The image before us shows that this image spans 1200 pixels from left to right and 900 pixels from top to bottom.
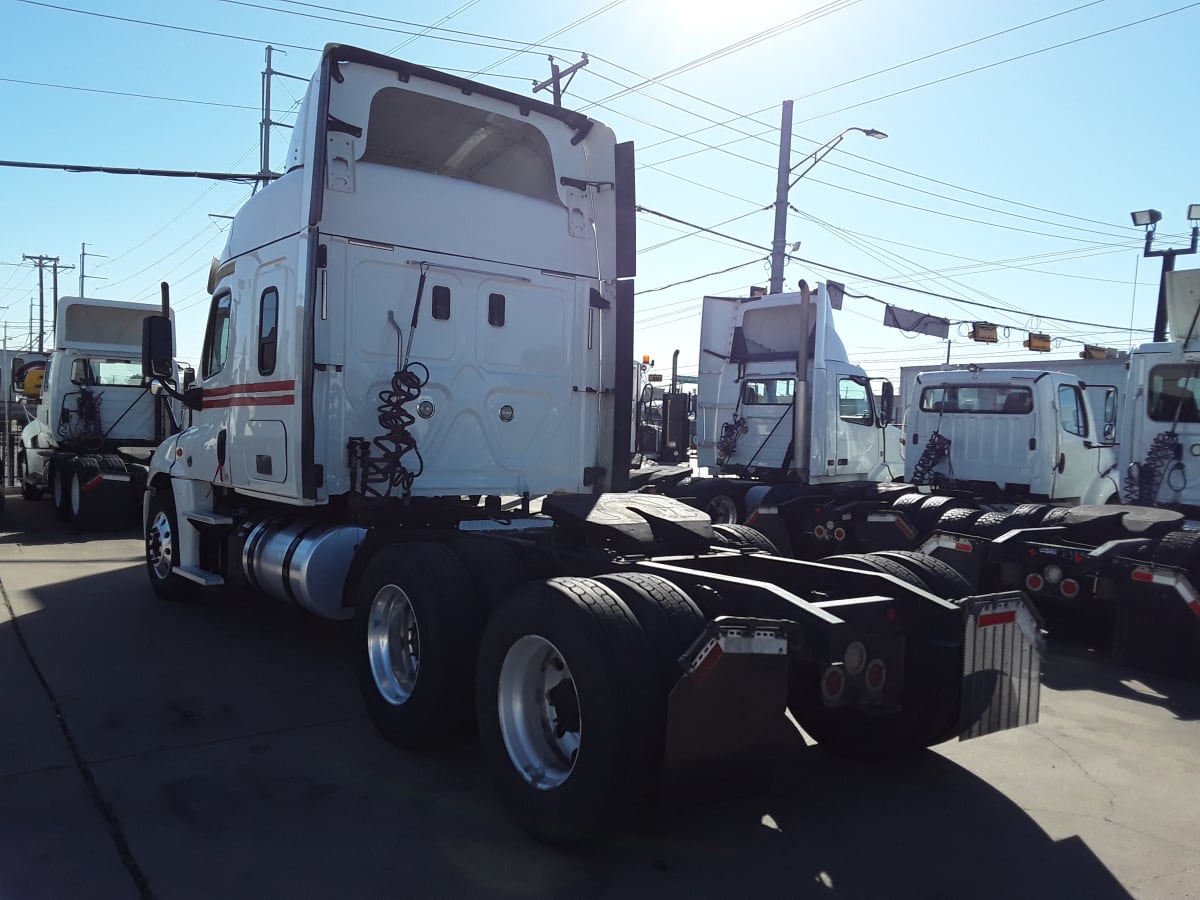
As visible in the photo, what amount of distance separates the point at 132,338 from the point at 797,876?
1519cm

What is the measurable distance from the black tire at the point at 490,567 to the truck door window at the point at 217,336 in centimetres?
328

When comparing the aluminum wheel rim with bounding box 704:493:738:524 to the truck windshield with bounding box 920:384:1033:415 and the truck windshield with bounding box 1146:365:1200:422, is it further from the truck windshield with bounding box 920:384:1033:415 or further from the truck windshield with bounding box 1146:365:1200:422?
the truck windshield with bounding box 1146:365:1200:422

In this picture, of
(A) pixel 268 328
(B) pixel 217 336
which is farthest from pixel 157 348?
(A) pixel 268 328

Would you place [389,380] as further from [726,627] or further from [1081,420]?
[1081,420]

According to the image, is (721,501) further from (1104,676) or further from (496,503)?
(496,503)

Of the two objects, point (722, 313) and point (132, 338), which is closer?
point (722, 313)

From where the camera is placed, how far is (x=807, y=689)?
14.5 feet

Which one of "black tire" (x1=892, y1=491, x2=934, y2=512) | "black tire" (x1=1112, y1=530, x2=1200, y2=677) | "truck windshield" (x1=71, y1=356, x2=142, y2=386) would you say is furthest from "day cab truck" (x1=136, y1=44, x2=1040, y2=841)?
"truck windshield" (x1=71, y1=356, x2=142, y2=386)

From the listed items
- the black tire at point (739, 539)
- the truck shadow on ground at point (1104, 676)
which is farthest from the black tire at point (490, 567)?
the truck shadow on ground at point (1104, 676)

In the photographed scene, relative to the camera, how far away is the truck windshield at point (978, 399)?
11117 millimetres

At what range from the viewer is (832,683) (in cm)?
358

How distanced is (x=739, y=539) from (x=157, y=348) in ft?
15.7

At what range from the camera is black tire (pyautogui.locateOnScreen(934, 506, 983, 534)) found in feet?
29.4

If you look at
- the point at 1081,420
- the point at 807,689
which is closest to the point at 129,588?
the point at 807,689
